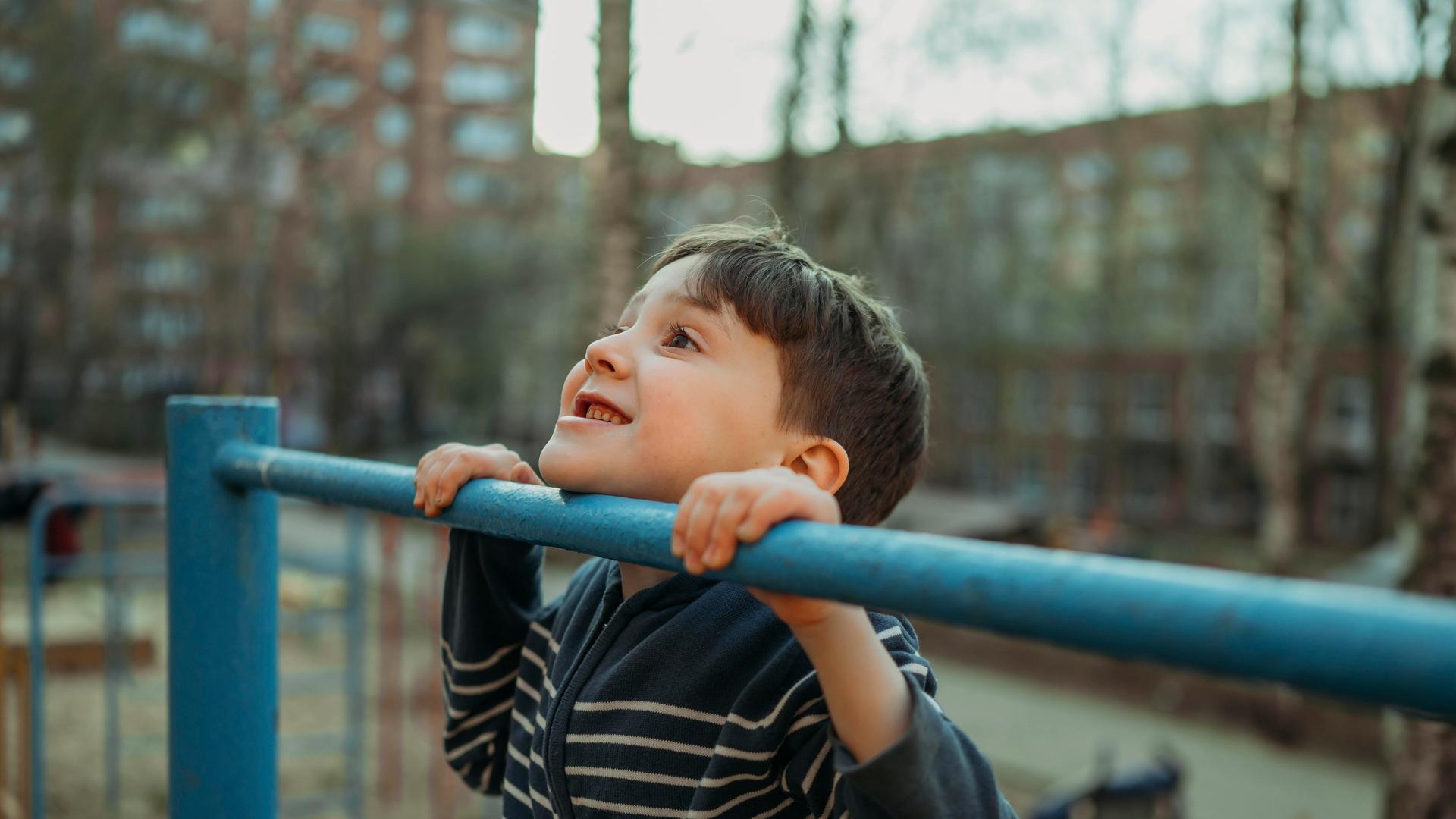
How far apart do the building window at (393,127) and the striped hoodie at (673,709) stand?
45029mm

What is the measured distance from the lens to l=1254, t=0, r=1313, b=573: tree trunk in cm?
937

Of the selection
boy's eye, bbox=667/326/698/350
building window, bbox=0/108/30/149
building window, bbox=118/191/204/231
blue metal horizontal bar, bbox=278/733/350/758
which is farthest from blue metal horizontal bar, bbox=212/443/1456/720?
building window, bbox=118/191/204/231

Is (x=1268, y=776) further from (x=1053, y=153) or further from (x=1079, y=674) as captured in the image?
(x=1053, y=153)

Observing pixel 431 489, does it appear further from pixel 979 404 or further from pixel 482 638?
pixel 979 404

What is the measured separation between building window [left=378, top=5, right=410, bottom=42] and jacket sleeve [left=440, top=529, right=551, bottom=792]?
4439 cm

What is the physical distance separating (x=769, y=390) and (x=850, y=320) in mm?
142

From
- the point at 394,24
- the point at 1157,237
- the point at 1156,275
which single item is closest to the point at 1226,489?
the point at 1156,275

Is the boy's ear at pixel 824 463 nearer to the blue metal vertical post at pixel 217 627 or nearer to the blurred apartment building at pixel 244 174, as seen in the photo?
the blue metal vertical post at pixel 217 627

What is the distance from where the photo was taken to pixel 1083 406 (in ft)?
107

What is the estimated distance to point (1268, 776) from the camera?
321 inches

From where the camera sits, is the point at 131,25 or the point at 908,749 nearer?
the point at 908,749

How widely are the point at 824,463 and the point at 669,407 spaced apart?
0.58 ft

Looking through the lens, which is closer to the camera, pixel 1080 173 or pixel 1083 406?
pixel 1083 406

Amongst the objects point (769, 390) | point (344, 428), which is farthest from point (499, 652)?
point (344, 428)
